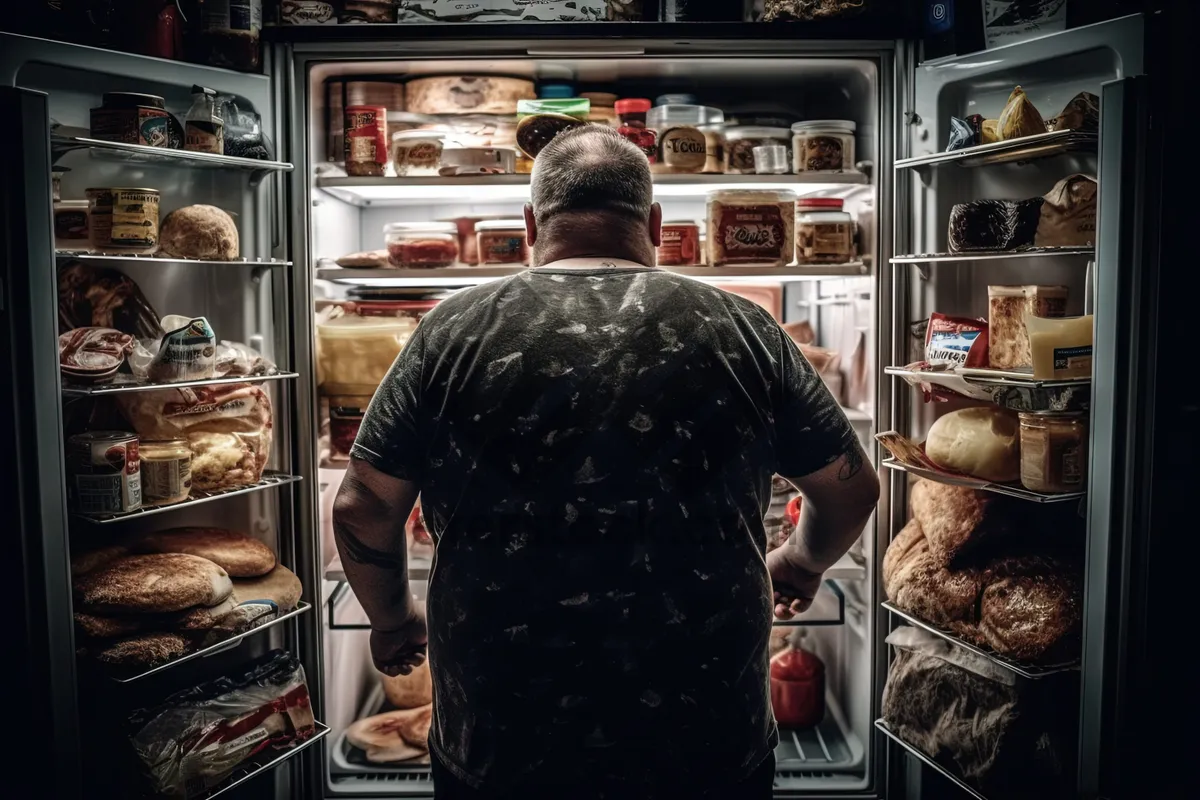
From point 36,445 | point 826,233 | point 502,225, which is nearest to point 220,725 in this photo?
point 36,445

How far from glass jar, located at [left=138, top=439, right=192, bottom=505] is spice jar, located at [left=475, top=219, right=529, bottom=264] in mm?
792

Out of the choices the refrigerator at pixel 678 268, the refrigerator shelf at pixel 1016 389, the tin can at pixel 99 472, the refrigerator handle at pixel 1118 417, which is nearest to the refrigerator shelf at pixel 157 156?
the refrigerator at pixel 678 268

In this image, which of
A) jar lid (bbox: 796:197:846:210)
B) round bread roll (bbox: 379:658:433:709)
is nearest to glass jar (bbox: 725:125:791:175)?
jar lid (bbox: 796:197:846:210)

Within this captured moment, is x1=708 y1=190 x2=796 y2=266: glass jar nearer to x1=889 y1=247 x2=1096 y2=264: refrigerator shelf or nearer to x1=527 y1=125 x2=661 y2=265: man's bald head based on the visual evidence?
x1=889 y1=247 x2=1096 y2=264: refrigerator shelf

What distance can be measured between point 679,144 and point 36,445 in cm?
141

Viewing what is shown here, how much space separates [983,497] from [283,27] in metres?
1.77

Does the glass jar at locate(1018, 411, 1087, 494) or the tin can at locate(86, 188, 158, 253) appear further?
the tin can at locate(86, 188, 158, 253)

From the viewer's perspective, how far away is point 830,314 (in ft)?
8.12

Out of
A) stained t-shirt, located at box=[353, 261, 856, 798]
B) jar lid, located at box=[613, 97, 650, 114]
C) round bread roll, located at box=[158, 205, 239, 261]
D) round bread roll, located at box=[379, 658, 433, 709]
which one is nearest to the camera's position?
stained t-shirt, located at box=[353, 261, 856, 798]

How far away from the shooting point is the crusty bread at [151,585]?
1732 mm

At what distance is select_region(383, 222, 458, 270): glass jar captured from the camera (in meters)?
2.13

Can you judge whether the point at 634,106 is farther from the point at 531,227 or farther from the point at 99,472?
the point at 99,472

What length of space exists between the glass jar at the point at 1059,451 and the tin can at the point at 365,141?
1484 millimetres

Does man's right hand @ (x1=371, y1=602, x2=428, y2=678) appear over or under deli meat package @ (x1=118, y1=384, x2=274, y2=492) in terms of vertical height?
under
